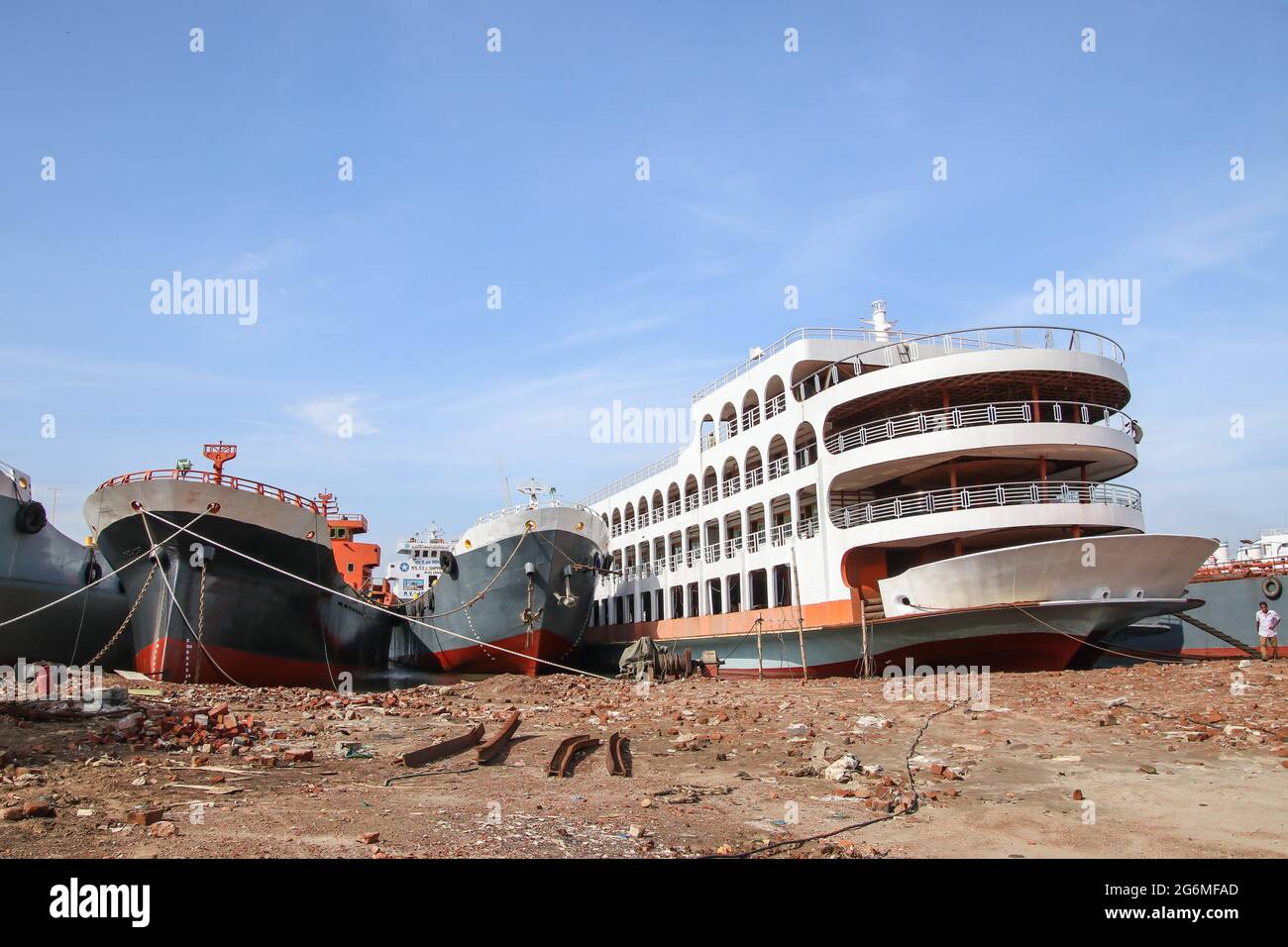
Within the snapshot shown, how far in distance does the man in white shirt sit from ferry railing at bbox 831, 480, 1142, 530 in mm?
3972

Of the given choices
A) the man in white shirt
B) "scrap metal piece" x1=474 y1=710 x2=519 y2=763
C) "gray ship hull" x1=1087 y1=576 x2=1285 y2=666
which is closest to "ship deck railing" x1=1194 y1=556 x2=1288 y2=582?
"gray ship hull" x1=1087 y1=576 x2=1285 y2=666

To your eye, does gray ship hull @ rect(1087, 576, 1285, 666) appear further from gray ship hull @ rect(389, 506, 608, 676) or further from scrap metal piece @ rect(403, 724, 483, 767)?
scrap metal piece @ rect(403, 724, 483, 767)

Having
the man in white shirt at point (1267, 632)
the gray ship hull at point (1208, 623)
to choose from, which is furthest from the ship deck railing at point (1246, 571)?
the man in white shirt at point (1267, 632)

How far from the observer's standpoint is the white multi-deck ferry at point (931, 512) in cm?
1578

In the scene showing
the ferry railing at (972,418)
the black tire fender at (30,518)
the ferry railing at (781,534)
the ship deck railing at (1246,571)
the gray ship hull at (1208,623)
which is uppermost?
the ferry railing at (972,418)

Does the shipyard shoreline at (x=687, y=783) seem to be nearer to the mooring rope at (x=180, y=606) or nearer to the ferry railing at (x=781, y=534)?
the mooring rope at (x=180, y=606)

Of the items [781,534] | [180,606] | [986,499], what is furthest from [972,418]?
[180,606]

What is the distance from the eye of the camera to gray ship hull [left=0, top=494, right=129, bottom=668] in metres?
19.6

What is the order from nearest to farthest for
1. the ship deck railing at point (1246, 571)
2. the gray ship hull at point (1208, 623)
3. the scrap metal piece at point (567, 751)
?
the scrap metal piece at point (567, 751) < the gray ship hull at point (1208, 623) < the ship deck railing at point (1246, 571)

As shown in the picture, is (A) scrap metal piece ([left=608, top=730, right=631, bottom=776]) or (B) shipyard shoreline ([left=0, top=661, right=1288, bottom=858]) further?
(A) scrap metal piece ([left=608, top=730, right=631, bottom=776])

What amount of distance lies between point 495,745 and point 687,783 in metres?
2.64

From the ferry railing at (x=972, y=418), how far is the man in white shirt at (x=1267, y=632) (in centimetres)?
506

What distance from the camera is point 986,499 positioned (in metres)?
17.6
